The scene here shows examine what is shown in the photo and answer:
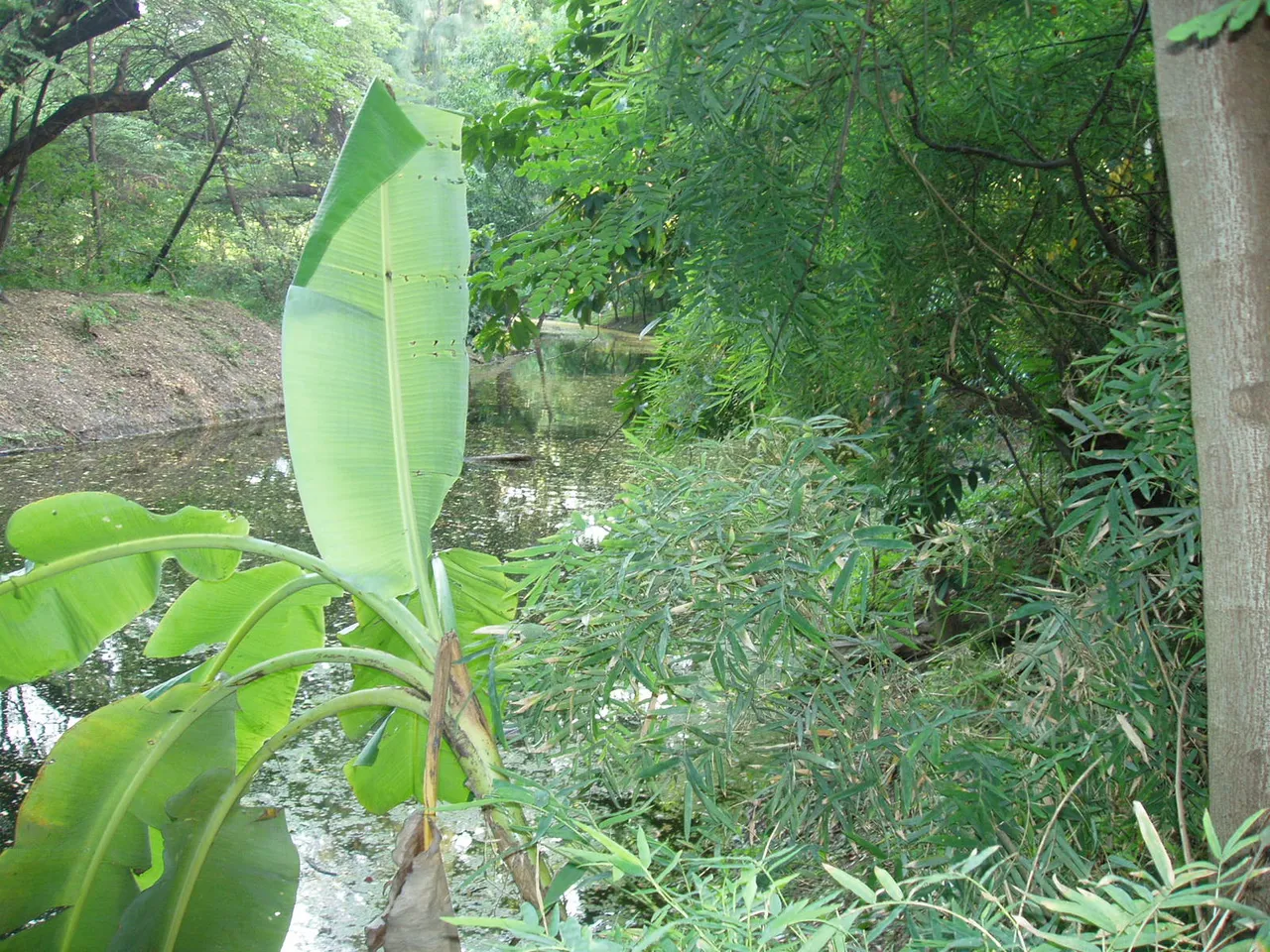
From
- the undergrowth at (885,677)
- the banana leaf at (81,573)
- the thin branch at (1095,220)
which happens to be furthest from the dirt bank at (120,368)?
the thin branch at (1095,220)

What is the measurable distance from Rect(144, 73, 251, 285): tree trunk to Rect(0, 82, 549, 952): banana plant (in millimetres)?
12891

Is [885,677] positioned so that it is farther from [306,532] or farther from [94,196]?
[94,196]

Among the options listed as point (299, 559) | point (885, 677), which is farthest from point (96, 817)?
point (885, 677)

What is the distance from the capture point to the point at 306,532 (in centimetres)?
561

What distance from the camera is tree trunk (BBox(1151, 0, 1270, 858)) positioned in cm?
78

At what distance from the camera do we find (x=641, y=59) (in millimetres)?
1508

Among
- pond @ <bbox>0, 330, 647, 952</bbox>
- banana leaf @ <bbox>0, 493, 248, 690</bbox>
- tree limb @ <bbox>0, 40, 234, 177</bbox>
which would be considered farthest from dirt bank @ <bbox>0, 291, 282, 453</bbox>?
banana leaf @ <bbox>0, 493, 248, 690</bbox>

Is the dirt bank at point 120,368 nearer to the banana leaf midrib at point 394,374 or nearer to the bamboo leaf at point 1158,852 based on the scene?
the banana leaf midrib at point 394,374

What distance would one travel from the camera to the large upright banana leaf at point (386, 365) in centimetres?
180

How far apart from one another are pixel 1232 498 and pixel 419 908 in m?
1.11

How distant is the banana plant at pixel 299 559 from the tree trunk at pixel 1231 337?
1.19 meters

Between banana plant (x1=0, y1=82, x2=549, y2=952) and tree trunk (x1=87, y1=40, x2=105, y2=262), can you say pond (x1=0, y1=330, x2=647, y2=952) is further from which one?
tree trunk (x1=87, y1=40, x2=105, y2=262)

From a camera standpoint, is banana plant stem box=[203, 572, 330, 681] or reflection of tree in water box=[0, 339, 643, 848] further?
reflection of tree in water box=[0, 339, 643, 848]

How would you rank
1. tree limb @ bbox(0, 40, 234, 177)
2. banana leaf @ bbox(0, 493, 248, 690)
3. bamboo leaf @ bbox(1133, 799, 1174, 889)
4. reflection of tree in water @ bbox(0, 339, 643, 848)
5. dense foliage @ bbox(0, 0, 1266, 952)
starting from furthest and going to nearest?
1. tree limb @ bbox(0, 40, 234, 177)
2. reflection of tree in water @ bbox(0, 339, 643, 848)
3. banana leaf @ bbox(0, 493, 248, 690)
4. dense foliage @ bbox(0, 0, 1266, 952)
5. bamboo leaf @ bbox(1133, 799, 1174, 889)
